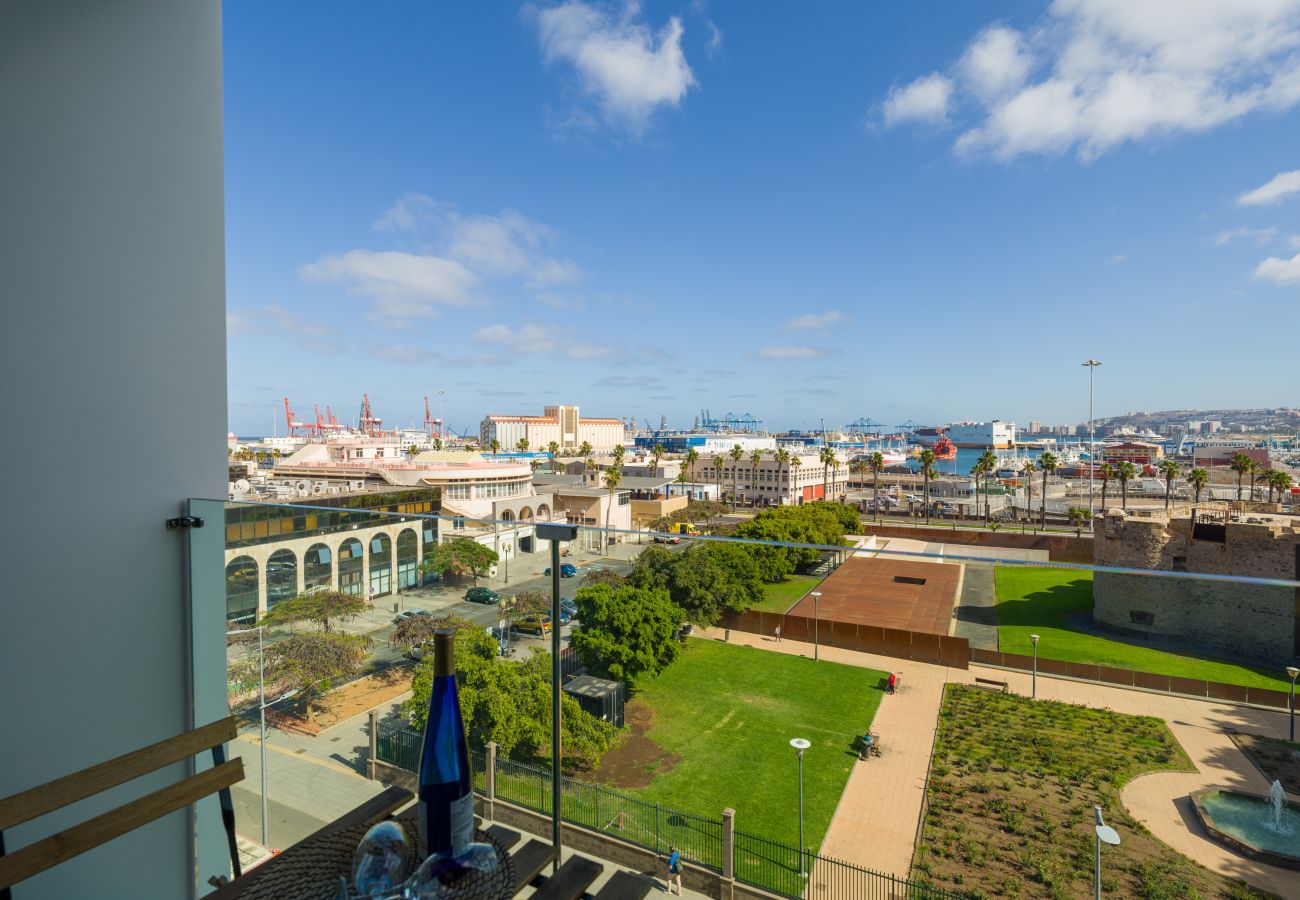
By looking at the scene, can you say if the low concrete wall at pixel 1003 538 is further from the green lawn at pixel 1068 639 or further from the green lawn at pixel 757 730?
the green lawn at pixel 757 730

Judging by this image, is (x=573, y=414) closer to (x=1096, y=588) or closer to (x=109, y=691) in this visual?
(x=1096, y=588)

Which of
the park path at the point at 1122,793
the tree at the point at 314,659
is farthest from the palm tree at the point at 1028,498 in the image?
the tree at the point at 314,659

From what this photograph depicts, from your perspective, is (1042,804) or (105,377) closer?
(105,377)

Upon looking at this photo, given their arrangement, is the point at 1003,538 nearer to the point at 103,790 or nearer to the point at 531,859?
the point at 531,859

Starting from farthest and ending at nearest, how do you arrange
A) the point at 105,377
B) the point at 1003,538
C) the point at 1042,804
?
the point at 1003,538 → the point at 1042,804 → the point at 105,377

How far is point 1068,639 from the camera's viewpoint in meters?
16.1

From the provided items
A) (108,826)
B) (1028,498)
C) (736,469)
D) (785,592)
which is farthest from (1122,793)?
(736,469)

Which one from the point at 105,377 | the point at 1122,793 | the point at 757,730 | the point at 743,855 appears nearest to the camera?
the point at 105,377

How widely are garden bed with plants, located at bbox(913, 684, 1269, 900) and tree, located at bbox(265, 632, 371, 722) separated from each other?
693cm

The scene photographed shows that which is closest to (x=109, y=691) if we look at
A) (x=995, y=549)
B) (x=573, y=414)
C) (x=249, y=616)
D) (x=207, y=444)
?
(x=249, y=616)

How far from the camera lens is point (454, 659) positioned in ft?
2.98

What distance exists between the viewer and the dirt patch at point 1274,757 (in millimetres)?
8617

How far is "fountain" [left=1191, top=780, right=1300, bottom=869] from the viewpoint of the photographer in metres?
6.71

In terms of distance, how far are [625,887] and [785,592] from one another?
2047cm
